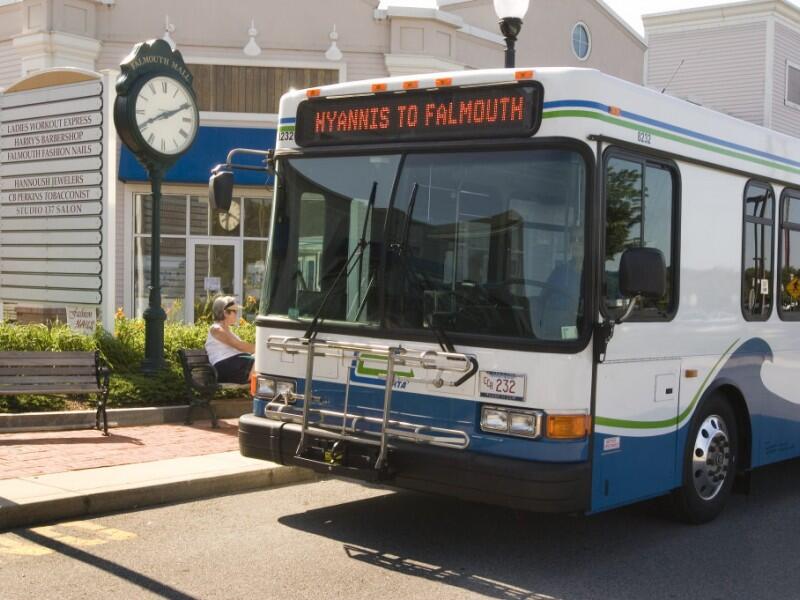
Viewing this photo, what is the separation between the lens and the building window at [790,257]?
8.53m

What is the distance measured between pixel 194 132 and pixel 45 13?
10.8 metres

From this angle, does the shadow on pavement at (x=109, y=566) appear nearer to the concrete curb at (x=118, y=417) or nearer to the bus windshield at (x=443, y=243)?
the bus windshield at (x=443, y=243)

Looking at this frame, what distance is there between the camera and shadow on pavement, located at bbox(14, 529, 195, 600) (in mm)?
5719

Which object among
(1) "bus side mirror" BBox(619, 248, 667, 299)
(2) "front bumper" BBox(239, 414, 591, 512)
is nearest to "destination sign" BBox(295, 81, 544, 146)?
(1) "bus side mirror" BBox(619, 248, 667, 299)

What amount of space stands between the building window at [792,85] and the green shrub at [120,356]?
26018 mm

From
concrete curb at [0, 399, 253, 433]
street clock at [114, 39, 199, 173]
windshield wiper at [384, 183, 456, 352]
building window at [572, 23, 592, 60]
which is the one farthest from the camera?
building window at [572, 23, 592, 60]

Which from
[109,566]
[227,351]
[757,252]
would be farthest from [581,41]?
[109,566]

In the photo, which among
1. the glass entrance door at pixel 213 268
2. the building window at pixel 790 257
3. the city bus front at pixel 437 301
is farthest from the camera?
the glass entrance door at pixel 213 268

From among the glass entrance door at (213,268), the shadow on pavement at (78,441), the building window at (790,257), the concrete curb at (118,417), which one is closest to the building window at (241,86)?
the glass entrance door at (213,268)

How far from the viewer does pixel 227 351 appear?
1150 centimetres

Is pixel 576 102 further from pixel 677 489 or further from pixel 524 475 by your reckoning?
pixel 677 489

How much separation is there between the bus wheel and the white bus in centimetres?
2

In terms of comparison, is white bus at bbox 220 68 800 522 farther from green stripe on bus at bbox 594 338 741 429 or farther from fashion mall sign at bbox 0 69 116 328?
fashion mall sign at bbox 0 69 116 328

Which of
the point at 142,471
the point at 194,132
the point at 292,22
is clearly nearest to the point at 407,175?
the point at 142,471
